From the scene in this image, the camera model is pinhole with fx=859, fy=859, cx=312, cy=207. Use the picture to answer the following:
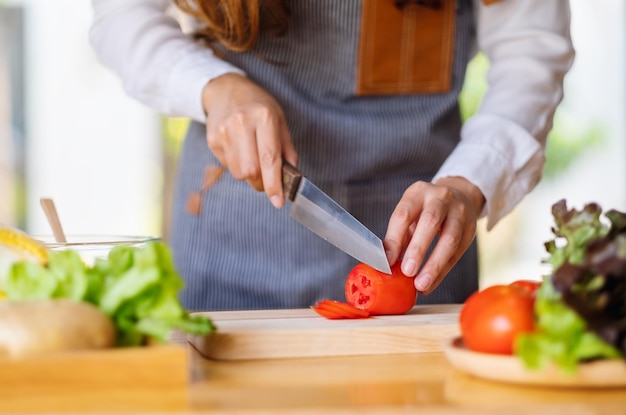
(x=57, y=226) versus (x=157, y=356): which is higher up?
(x=57, y=226)

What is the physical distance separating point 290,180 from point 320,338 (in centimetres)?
30

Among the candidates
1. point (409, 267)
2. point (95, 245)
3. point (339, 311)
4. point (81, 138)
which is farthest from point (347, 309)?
point (81, 138)

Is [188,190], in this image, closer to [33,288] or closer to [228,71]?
[228,71]

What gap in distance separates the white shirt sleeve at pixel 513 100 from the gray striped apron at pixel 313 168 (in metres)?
0.15

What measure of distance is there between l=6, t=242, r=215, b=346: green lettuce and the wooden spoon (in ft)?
1.29

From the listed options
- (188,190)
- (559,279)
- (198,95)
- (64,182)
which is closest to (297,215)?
Result: (198,95)

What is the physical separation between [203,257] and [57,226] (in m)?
0.44

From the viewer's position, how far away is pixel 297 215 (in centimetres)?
142

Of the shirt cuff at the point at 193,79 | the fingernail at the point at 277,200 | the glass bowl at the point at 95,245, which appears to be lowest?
the glass bowl at the point at 95,245

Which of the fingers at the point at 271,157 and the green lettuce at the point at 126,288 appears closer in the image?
the green lettuce at the point at 126,288

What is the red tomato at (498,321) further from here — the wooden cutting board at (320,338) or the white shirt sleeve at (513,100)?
the white shirt sleeve at (513,100)

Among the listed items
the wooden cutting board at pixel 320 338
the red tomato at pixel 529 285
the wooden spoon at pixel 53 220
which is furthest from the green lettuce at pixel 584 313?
the wooden spoon at pixel 53 220

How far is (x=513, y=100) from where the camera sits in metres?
1.70

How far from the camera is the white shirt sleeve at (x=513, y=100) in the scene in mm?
1603
